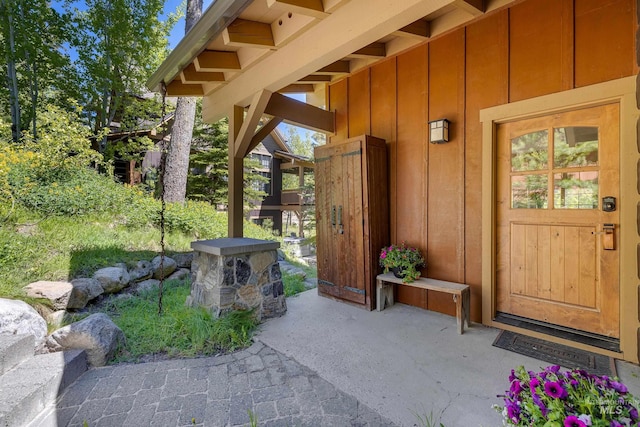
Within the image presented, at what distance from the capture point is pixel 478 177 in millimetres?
2871

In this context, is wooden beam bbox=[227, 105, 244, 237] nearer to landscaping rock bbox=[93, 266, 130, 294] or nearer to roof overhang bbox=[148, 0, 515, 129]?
roof overhang bbox=[148, 0, 515, 129]

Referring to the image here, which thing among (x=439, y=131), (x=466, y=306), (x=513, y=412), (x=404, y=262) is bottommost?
(x=466, y=306)

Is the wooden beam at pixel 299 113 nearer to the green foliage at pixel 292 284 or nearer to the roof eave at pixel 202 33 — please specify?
the roof eave at pixel 202 33

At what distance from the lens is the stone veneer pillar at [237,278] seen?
9.31 ft

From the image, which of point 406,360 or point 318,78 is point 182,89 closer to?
point 318,78

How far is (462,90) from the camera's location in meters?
2.97

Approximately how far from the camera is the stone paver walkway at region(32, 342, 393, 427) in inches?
65.2

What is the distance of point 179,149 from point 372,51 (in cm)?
506

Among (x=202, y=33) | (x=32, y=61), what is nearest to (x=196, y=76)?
(x=202, y=33)

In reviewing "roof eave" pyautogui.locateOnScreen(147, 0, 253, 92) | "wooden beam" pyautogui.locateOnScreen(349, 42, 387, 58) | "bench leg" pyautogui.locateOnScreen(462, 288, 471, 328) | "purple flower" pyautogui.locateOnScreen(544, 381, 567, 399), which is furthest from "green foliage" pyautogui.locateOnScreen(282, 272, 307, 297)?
"purple flower" pyautogui.locateOnScreen(544, 381, 567, 399)

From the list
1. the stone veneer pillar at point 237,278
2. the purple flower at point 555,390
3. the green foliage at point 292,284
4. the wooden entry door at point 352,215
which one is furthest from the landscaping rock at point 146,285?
the purple flower at point 555,390

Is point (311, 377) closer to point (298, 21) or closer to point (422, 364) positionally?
point (422, 364)

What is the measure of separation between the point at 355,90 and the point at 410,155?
1231mm

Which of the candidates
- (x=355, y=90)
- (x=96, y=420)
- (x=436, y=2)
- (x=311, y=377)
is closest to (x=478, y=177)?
(x=436, y=2)
